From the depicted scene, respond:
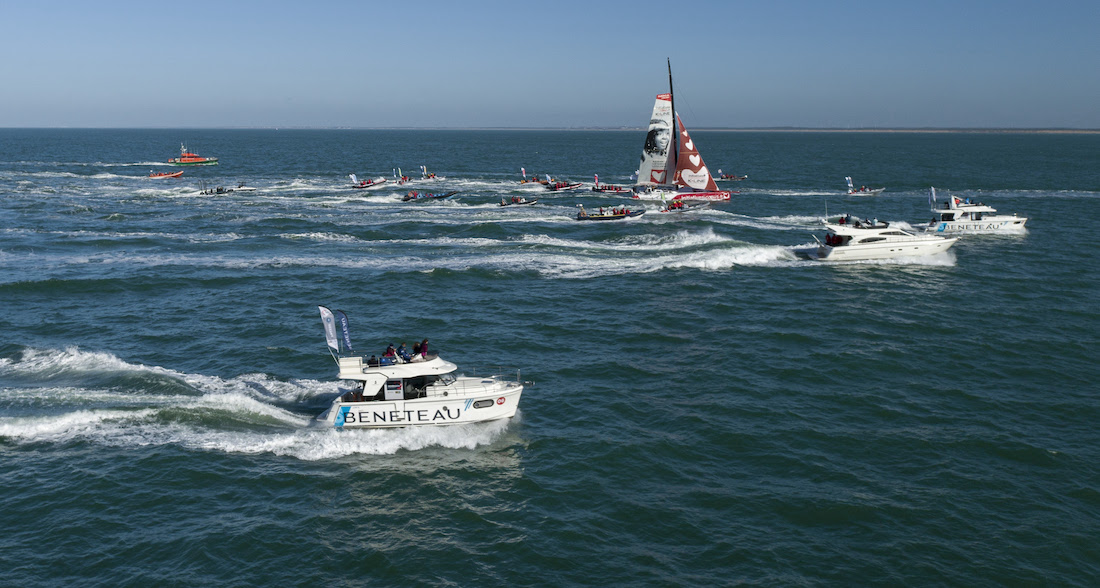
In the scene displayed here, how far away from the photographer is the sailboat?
325 ft

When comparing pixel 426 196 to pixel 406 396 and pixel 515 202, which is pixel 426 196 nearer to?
pixel 515 202

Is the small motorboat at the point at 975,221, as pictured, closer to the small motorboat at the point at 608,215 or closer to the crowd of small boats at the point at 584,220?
the crowd of small boats at the point at 584,220

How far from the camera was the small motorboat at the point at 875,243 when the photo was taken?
64.1m

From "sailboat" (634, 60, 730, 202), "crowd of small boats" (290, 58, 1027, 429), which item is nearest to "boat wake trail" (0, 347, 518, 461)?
"crowd of small boats" (290, 58, 1027, 429)

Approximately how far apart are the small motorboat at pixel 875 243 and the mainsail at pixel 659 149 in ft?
125

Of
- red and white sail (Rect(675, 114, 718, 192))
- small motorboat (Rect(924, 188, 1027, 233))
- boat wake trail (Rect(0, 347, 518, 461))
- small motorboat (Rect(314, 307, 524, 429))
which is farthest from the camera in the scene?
red and white sail (Rect(675, 114, 718, 192))

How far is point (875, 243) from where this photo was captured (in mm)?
64062

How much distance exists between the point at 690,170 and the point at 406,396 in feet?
258

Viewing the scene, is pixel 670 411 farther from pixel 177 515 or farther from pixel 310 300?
pixel 310 300

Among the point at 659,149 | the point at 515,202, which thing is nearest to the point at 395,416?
the point at 515,202

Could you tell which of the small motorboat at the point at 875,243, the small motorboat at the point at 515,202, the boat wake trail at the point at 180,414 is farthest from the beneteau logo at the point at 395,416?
the small motorboat at the point at 515,202

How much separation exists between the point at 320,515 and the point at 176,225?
224 ft

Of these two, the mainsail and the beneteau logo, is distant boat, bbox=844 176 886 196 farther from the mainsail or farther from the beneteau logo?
the beneteau logo

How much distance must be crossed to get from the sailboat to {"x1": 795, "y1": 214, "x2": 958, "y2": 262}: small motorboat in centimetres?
3558
